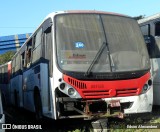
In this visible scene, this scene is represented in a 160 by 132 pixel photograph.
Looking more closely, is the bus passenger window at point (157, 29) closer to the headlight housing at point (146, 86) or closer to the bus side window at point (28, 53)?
the headlight housing at point (146, 86)

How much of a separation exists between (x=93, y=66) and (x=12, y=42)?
19.8m

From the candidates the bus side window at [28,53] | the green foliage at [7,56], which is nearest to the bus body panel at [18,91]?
the bus side window at [28,53]

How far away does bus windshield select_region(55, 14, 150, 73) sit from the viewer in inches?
341

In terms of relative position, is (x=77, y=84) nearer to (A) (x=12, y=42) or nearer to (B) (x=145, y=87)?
(B) (x=145, y=87)

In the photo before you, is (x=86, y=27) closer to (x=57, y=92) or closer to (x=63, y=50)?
(x=63, y=50)

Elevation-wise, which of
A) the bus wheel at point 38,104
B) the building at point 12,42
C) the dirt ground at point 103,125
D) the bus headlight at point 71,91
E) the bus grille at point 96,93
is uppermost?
the building at point 12,42

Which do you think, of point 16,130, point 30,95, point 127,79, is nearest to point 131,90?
point 127,79

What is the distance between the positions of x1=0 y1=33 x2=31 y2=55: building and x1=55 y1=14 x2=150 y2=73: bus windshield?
18583mm

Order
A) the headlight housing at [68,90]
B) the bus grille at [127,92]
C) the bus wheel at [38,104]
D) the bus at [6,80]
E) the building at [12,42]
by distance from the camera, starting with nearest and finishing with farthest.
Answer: the headlight housing at [68,90], the bus grille at [127,92], the bus wheel at [38,104], the bus at [6,80], the building at [12,42]

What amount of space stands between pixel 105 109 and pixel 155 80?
3.77m

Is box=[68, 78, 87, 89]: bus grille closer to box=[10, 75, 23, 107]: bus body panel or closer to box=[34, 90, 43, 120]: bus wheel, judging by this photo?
box=[34, 90, 43, 120]: bus wheel

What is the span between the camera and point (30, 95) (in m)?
12.2

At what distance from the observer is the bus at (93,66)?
8.48 m

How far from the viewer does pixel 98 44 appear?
9031 millimetres
